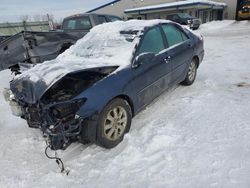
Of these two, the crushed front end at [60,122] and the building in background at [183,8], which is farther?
the building in background at [183,8]

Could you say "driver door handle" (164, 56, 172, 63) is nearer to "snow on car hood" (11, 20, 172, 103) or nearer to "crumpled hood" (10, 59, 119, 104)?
"snow on car hood" (11, 20, 172, 103)

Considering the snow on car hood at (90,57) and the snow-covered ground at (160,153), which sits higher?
the snow on car hood at (90,57)

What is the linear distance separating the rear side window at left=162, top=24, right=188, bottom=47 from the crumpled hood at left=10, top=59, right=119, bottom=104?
1.70 meters

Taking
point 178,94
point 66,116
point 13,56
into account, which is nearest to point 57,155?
point 66,116

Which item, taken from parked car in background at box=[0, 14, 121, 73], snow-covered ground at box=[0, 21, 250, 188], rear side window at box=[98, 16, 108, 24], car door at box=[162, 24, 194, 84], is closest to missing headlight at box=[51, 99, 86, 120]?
snow-covered ground at box=[0, 21, 250, 188]

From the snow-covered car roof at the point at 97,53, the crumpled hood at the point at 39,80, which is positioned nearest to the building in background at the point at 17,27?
the snow-covered car roof at the point at 97,53

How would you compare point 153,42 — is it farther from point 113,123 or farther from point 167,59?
point 113,123

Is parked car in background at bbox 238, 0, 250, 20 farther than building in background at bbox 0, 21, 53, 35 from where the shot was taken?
Yes

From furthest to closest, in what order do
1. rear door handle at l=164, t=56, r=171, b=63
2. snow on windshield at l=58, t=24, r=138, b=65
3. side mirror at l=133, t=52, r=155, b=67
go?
rear door handle at l=164, t=56, r=171, b=63 < snow on windshield at l=58, t=24, r=138, b=65 < side mirror at l=133, t=52, r=155, b=67

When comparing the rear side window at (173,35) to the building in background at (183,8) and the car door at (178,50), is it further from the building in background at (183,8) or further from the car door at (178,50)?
the building in background at (183,8)

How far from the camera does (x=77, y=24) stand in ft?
30.8

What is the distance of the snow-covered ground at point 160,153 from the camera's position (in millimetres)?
2914

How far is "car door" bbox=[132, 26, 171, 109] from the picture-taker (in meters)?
3.99

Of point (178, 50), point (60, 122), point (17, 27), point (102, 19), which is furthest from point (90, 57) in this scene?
point (17, 27)
